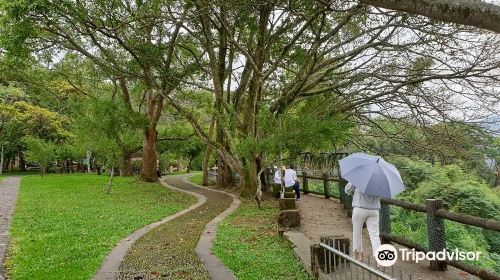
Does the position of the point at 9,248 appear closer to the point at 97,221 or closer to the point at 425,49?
the point at 97,221

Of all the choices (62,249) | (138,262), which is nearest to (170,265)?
(138,262)

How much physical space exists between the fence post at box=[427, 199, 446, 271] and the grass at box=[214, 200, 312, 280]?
194 centimetres

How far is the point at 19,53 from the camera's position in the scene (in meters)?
12.0

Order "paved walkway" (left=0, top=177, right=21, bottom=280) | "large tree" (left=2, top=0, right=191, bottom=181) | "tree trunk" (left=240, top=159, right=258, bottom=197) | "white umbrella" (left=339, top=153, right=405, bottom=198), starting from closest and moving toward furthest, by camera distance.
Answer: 1. "white umbrella" (left=339, top=153, right=405, bottom=198)
2. "paved walkway" (left=0, top=177, right=21, bottom=280)
3. "large tree" (left=2, top=0, right=191, bottom=181)
4. "tree trunk" (left=240, top=159, right=258, bottom=197)

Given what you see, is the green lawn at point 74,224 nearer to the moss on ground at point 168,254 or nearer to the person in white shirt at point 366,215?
the moss on ground at point 168,254

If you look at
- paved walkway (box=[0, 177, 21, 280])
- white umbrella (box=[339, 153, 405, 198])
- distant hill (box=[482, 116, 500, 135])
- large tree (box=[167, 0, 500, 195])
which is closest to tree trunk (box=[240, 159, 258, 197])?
large tree (box=[167, 0, 500, 195])

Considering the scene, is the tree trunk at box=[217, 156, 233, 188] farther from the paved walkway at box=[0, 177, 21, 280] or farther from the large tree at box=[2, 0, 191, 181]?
the paved walkway at box=[0, 177, 21, 280]

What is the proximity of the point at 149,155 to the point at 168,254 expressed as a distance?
19220 millimetres

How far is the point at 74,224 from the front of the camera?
12.0 m

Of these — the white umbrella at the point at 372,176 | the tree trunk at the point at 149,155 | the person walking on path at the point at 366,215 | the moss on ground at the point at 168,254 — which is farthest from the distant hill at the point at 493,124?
the tree trunk at the point at 149,155

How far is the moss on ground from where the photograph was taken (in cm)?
693

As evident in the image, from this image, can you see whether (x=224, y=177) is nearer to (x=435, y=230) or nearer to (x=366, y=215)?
(x=366, y=215)

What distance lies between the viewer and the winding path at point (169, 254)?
6902 millimetres

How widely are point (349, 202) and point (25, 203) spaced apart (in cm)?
1243
